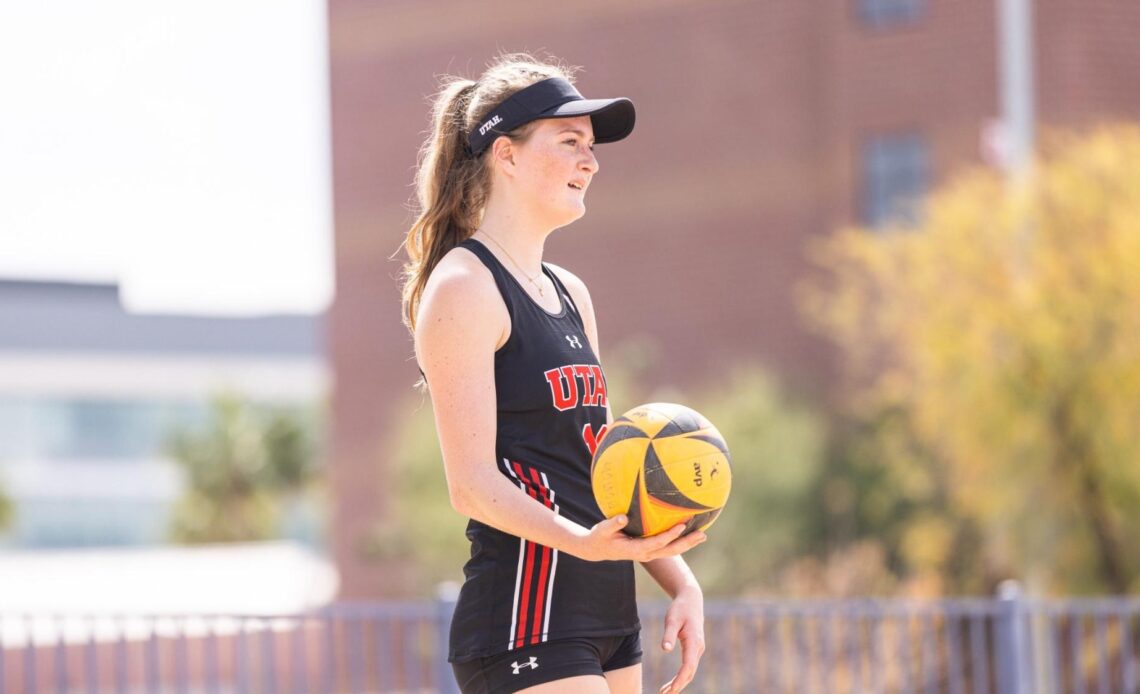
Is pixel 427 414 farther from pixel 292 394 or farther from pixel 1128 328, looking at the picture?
pixel 292 394

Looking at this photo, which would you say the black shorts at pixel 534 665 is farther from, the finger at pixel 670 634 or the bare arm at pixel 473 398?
the bare arm at pixel 473 398

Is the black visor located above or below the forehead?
above

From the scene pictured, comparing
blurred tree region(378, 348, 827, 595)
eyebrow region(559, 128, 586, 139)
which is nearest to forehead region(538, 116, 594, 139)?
eyebrow region(559, 128, 586, 139)

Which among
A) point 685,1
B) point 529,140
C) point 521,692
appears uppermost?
point 685,1

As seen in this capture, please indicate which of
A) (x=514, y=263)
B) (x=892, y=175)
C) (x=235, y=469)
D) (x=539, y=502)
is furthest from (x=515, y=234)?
(x=235, y=469)

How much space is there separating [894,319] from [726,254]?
13.2 metres

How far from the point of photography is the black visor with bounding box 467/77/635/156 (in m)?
3.78

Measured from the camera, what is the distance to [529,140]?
3805 mm

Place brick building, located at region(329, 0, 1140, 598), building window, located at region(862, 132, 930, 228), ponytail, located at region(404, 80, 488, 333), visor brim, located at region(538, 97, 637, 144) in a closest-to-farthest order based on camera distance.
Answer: visor brim, located at region(538, 97, 637, 144) < ponytail, located at region(404, 80, 488, 333) < brick building, located at region(329, 0, 1140, 598) < building window, located at region(862, 132, 930, 228)

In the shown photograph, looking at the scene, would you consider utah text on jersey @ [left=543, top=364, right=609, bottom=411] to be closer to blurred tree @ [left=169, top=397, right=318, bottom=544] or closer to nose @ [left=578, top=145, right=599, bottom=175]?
nose @ [left=578, top=145, right=599, bottom=175]

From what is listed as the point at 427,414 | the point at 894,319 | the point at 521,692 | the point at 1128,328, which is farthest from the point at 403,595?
the point at 521,692

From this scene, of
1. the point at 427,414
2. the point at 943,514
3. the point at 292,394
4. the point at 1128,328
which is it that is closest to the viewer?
the point at 1128,328

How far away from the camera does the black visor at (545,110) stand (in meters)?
3.78

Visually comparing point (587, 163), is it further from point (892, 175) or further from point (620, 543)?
point (892, 175)
